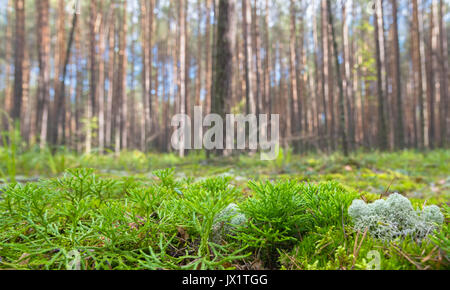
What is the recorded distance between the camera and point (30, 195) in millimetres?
1135

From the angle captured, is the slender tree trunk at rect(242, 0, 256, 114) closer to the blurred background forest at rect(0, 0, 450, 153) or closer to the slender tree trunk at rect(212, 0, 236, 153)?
the blurred background forest at rect(0, 0, 450, 153)

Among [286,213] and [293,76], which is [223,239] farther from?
[293,76]

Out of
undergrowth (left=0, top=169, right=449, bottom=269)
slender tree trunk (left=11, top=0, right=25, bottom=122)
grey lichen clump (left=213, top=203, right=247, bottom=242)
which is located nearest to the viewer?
undergrowth (left=0, top=169, right=449, bottom=269)

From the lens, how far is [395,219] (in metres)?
1.04

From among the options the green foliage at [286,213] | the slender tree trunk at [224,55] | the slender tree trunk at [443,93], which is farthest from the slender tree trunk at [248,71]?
the slender tree trunk at [443,93]

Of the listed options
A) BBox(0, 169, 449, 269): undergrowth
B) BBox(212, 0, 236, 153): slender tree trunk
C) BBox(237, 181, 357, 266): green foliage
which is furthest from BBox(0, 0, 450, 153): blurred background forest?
BBox(237, 181, 357, 266): green foliage

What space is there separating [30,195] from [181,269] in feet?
2.72

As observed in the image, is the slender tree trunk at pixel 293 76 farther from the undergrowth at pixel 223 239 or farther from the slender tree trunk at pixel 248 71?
the undergrowth at pixel 223 239

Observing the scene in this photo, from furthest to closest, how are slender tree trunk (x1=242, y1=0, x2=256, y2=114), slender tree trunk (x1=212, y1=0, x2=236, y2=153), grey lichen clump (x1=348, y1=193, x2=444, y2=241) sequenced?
slender tree trunk (x1=242, y1=0, x2=256, y2=114), slender tree trunk (x1=212, y1=0, x2=236, y2=153), grey lichen clump (x1=348, y1=193, x2=444, y2=241)

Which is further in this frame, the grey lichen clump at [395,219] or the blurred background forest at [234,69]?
the blurred background forest at [234,69]

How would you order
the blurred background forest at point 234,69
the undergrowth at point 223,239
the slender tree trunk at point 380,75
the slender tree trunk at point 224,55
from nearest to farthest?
the undergrowth at point 223,239
the slender tree trunk at point 224,55
the blurred background forest at point 234,69
the slender tree trunk at point 380,75

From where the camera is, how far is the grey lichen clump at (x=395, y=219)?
984 millimetres

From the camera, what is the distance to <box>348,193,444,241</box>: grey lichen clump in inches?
38.7
